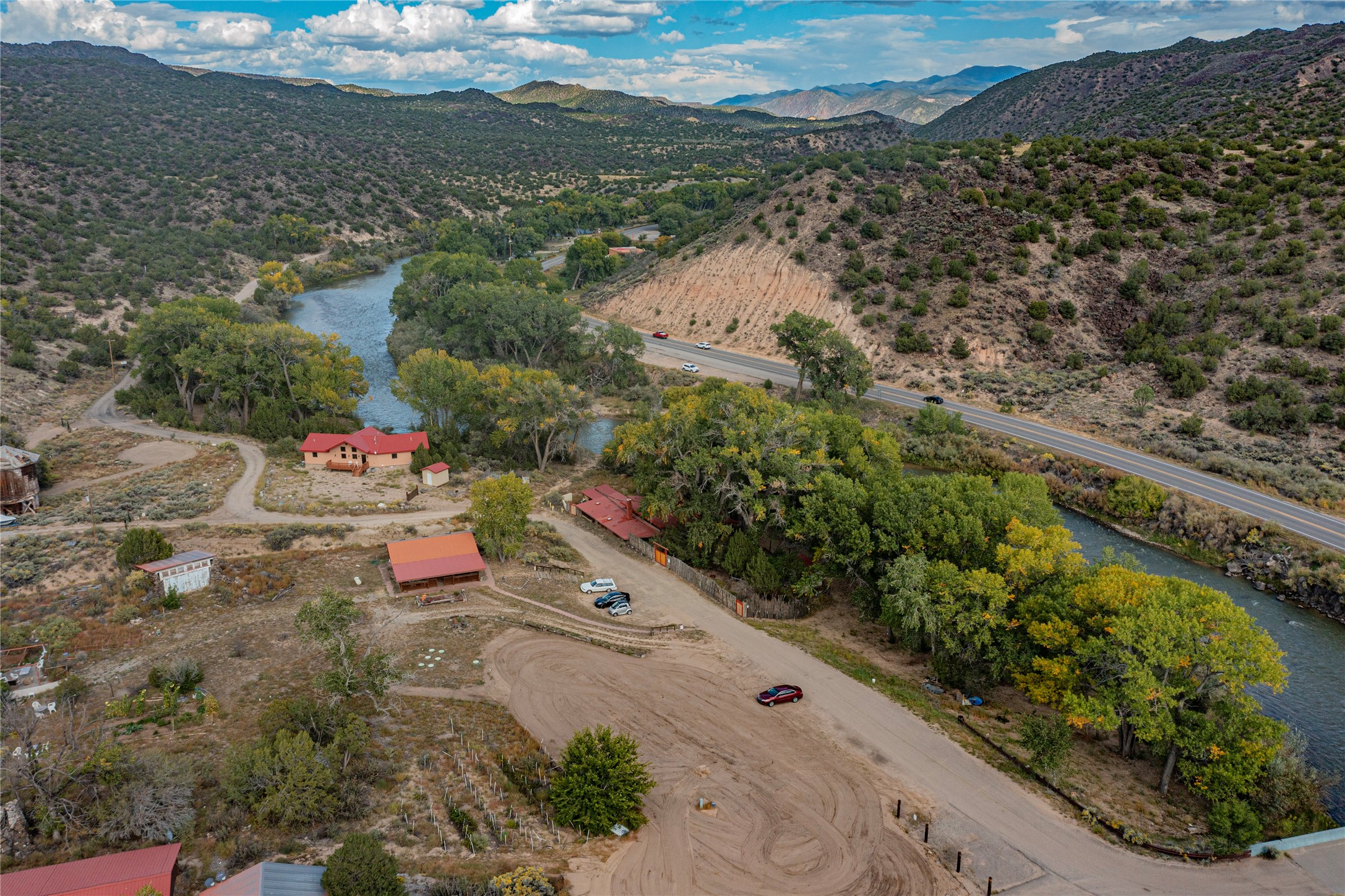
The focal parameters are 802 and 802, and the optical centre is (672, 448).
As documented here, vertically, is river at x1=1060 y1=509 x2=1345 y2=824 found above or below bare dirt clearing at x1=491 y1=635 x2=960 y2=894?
above

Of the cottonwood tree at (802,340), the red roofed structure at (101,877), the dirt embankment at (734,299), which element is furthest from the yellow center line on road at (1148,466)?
the red roofed structure at (101,877)

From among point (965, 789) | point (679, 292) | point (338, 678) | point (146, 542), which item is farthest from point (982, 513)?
point (679, 292)

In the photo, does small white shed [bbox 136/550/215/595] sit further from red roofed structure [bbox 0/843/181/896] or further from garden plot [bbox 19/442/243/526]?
red roofed structure [bbox 0/843/181/896]

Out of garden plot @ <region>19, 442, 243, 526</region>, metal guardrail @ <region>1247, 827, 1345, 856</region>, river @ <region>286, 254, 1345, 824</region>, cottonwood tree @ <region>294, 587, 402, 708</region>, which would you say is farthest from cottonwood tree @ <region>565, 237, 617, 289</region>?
metal guardrail @ <region>1247, 827, 1345, 856</region>

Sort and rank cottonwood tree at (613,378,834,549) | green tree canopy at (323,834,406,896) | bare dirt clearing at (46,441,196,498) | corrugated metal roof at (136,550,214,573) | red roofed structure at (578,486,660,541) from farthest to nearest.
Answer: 1. bare dirt clearing at (46,441,196,498)
2. red roofed structure at (578,486,660,541)
3. cottonwood tree at (613,378,834,549)
4. corrugated metal roof at (136,550,214,573)
5. green tree canopy at (323,834,406,896)

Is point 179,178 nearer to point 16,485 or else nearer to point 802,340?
point 16,485

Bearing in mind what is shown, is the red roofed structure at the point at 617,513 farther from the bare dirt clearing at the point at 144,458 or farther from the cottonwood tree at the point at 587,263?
the cottonwood tree at the point at 587,263
